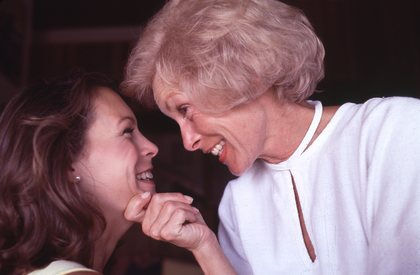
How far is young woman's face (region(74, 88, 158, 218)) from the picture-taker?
1599 millimetres

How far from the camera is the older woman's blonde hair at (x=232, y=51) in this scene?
148 cm

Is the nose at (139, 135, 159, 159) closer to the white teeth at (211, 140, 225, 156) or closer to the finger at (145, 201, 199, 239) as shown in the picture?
the white teeth at (211, 140, 225, 156)

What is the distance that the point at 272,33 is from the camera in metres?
1.50

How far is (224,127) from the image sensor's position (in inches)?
62.5

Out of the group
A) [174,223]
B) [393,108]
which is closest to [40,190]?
[174,223]

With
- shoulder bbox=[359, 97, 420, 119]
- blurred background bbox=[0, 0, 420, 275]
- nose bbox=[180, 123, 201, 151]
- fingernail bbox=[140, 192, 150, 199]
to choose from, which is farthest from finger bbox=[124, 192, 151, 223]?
blurred background bbox=[0, 0, 420, 275]

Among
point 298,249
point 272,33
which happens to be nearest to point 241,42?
point 272,33

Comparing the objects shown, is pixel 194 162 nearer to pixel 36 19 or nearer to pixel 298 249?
pixel 36 19

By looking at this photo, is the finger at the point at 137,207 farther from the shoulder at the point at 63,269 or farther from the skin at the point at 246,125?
the shoulder at the point at 63,269

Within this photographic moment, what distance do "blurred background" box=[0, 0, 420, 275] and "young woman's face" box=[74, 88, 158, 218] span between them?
1843mm

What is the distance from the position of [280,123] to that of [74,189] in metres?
0.65

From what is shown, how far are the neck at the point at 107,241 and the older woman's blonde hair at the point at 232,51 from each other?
0.49 metres

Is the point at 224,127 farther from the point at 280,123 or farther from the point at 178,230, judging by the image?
the point at 178,230

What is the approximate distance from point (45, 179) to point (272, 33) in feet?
2.51
